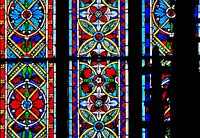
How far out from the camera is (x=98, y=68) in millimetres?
6074

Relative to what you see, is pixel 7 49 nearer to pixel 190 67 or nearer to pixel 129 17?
pixel 129 17

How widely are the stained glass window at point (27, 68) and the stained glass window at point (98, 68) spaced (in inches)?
6.4

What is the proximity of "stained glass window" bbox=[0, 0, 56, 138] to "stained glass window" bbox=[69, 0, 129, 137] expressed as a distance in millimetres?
163

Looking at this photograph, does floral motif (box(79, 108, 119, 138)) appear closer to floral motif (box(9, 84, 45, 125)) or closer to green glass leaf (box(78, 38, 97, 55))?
floral motif (box(9, 84, 45, 125))

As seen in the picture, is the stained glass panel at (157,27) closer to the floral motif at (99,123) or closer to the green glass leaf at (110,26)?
the green glass leaf at (110,26)

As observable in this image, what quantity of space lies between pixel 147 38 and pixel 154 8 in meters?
0.25

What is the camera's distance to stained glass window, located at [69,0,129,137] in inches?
234

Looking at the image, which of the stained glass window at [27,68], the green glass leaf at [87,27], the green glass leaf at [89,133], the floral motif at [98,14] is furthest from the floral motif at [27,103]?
the floral motif at [98,14]

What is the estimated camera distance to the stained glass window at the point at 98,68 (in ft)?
19.5

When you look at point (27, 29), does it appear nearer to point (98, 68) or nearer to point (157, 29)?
point (98, 68)

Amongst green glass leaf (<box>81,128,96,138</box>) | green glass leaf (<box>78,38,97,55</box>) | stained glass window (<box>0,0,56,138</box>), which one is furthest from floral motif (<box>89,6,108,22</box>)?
green glass leaf (<box>81,128,96,138</box>)

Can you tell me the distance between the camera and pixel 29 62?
6121 mm

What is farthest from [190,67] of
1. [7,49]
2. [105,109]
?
[7,49]

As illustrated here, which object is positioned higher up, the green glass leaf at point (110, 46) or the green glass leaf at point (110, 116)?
the green glass leaf at point (110, 46)
